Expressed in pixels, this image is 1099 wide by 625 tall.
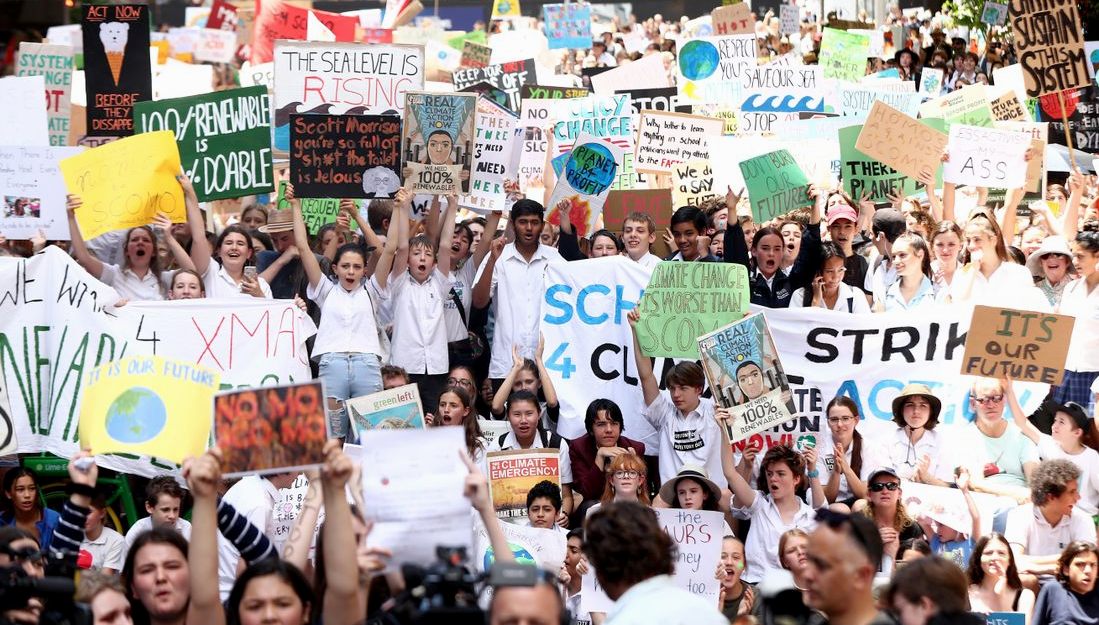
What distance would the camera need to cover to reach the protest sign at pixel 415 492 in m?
4.64

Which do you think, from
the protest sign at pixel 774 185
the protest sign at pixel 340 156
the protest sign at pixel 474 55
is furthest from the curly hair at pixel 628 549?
the protest sign at pixel 474 55

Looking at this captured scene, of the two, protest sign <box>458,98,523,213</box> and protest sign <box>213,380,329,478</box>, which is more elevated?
protest sign <box>458,98,523,213</box>

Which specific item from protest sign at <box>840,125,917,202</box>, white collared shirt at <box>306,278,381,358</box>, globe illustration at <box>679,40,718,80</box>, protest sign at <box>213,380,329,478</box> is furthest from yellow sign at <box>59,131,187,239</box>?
globe illustration at <box>679,40,718,80</box>

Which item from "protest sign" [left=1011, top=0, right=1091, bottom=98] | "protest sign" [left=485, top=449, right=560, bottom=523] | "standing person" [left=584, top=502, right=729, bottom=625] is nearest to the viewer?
"standing person" [left=584, top=502, right=729, bottom=625]

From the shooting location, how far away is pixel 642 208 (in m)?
11.1

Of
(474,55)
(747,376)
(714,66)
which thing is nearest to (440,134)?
(747,376)

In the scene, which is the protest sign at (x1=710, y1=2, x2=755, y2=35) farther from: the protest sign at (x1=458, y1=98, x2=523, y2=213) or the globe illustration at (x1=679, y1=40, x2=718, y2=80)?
the protest sign at (x1=458, y1=98, x2=523, y2=213)

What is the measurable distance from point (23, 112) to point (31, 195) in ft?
3.33

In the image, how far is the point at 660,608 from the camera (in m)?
4.45

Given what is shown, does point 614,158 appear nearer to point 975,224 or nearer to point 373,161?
point 373,161

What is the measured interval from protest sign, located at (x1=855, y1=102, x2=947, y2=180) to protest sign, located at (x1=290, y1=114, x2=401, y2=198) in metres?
3.31

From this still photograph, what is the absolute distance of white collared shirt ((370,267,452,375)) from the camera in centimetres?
987

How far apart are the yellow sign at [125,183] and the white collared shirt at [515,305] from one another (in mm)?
2002

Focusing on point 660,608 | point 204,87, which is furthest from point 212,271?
point 204,87
